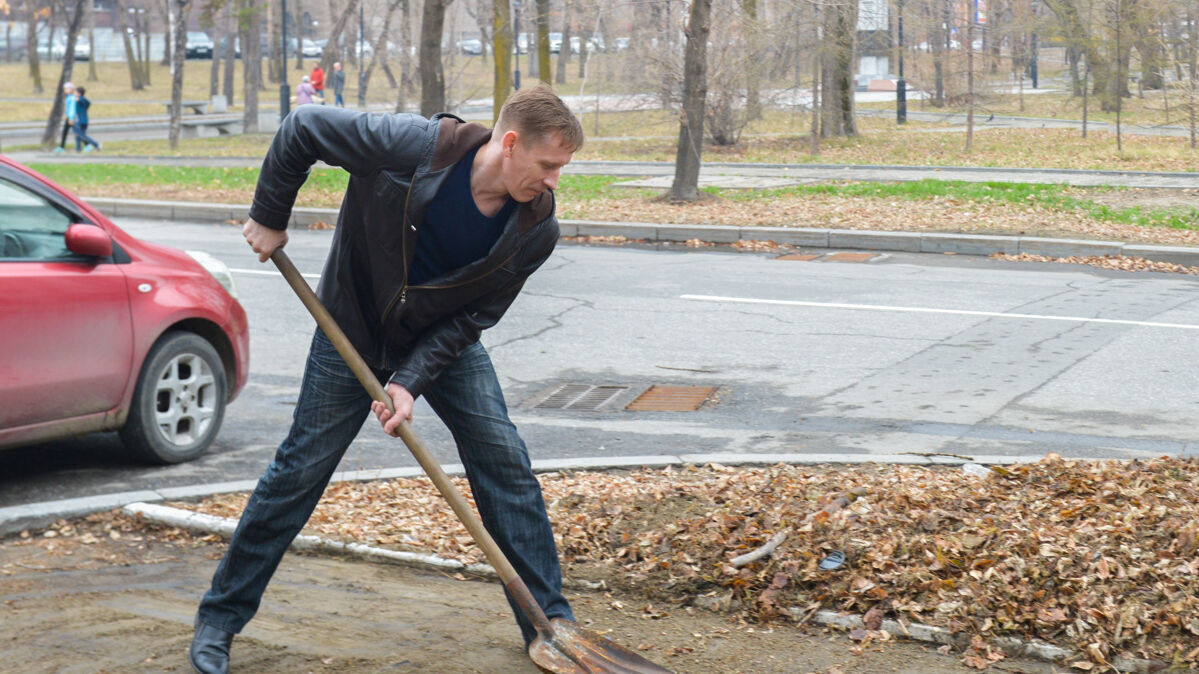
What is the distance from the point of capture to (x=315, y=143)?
3.43 metres

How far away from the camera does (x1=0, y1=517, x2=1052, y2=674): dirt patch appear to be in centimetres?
381

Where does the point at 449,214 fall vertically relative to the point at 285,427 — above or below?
above

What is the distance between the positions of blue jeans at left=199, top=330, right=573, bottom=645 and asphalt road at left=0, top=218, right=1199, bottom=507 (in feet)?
7.96

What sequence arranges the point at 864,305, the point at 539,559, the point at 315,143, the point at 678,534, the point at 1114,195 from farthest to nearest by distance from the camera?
the point at 1114,195
the point at 864,305
the point at 678,534
the point at 539,559
the point at 315,143

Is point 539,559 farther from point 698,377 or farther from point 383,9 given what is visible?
point 383,9

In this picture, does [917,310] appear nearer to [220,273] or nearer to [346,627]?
[220,273]

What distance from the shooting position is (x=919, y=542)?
14.2 feet

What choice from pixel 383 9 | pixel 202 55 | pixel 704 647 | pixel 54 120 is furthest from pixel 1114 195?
pixel 202 55

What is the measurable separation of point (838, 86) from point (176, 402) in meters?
24.9

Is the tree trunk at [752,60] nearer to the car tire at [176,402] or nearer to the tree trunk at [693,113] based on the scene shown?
the tree trunk at [693,113]

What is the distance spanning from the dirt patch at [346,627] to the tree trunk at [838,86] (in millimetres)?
19682

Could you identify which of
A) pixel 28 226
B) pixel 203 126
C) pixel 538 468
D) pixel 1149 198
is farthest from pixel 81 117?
pixel 538 468

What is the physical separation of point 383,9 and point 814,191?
48.5 meters

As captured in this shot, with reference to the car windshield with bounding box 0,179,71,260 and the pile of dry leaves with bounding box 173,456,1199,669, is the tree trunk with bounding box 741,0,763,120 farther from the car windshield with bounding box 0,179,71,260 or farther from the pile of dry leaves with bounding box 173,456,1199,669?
the pile of dry leaves with bounding box 173,456,1199,669
